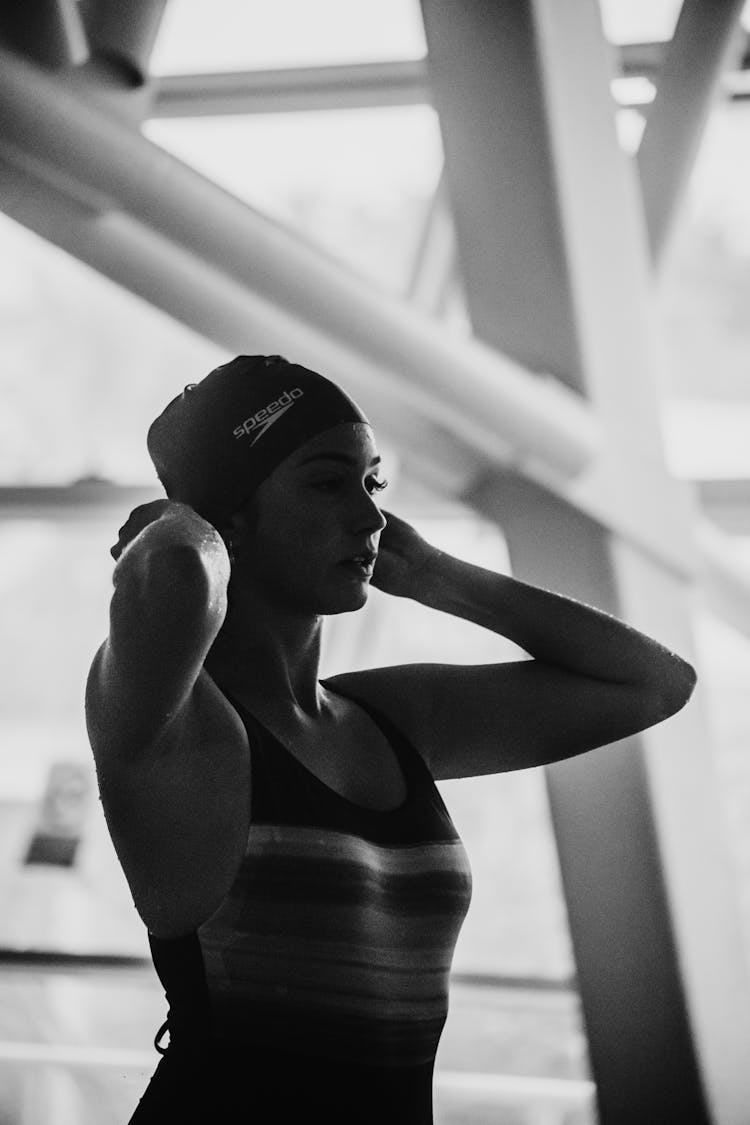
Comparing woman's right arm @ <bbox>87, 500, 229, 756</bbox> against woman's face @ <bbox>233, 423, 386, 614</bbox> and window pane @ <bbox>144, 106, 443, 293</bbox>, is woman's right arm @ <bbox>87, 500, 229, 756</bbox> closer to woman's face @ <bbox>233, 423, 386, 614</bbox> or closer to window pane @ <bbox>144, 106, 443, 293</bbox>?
woman's face @ <bbox>233, 423, 386, 614</bbox>

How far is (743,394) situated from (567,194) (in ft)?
9.02

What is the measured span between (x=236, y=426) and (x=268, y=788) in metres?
0.49

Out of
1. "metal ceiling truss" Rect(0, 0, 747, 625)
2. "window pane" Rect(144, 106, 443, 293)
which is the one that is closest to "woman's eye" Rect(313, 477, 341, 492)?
"metal ceiling truss" Rect(0, 0, 747, 625)

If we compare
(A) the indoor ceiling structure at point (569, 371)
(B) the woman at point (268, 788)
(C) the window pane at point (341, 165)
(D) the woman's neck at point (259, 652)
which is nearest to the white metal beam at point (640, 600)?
(A) the indoor ceiling structure at point (569, 371)

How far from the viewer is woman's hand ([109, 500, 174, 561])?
1.23 meters

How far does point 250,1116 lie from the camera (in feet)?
3.94

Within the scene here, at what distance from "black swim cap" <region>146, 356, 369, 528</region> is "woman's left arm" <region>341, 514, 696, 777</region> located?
350mm

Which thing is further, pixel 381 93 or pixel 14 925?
pixel 14 925

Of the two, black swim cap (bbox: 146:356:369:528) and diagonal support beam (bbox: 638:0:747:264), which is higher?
diagonal support beam (bbox: 638:0:747:264)

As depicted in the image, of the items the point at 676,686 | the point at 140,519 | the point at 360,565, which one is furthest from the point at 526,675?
the point at 140,519

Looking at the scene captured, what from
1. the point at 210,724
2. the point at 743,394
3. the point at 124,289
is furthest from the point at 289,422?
the point at 743,394

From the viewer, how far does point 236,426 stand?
4.81 ft

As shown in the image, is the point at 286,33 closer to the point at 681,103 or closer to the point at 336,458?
the point at 681,103

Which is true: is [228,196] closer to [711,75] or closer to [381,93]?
[711,75]
